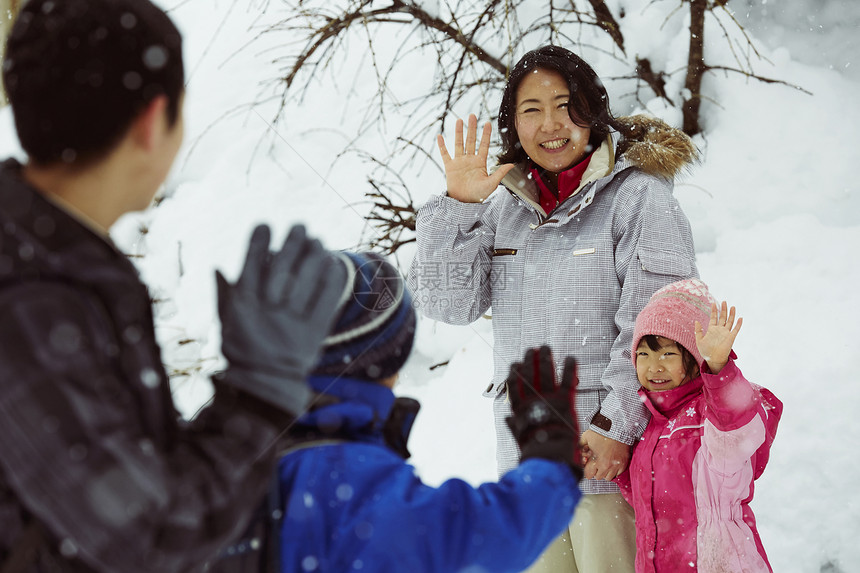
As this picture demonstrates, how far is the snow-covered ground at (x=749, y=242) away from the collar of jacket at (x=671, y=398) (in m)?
0.79

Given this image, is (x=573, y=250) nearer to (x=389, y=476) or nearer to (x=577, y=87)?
(x=577, y=87)

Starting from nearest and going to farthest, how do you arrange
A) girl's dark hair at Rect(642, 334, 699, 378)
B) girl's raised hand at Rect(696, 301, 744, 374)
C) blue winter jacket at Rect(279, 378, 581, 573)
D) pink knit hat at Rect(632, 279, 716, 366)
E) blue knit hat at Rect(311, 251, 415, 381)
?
blue winter jacket at Rect(279, 378, 581, 573)
blue knit hat at Rect(311, 251, 415, 381)
girl's raised hand at Rect(696, 301, 744, 374)
pink knit hat at Rect(632, 279, 716, 366)
girl's dark hair at Rect(642, 334, 699, 378)

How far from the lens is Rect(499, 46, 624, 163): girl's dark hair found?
2072 mm

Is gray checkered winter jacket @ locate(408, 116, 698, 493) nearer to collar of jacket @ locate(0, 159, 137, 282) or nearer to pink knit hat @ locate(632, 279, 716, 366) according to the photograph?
pink knit hat @ locate(632, 279, 716, 366)

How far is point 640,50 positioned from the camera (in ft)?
14.1

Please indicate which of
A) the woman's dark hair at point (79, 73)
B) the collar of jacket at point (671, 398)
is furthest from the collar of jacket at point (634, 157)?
the woman's dark hair at point (79, 73)

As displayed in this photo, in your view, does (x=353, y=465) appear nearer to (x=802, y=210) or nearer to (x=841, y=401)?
(x=841, y=401)

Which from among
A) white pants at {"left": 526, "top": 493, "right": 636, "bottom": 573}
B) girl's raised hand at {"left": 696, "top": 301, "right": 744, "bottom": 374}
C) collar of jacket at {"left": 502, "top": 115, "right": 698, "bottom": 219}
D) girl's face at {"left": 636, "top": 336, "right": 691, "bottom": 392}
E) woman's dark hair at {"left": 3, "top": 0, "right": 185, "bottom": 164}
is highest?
collar of jacket at {"left": 502, "top": 115, "right": 698, "bottom": 219}

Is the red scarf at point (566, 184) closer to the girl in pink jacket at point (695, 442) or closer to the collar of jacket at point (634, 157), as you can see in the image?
the collar of jacket at point (634, 157)

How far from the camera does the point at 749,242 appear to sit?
372cm

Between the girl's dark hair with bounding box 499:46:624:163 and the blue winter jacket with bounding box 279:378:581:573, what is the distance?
1277mm

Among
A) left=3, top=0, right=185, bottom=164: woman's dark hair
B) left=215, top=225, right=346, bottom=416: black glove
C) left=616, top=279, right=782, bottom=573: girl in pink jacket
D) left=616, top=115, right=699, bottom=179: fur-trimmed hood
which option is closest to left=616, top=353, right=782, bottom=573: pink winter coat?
left=616, top=279, right=782, bottom=573: girl in pink jacket

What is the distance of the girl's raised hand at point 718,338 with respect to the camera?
1.73m

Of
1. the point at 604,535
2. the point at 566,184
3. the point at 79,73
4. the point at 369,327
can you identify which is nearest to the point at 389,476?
the point at 369,327
